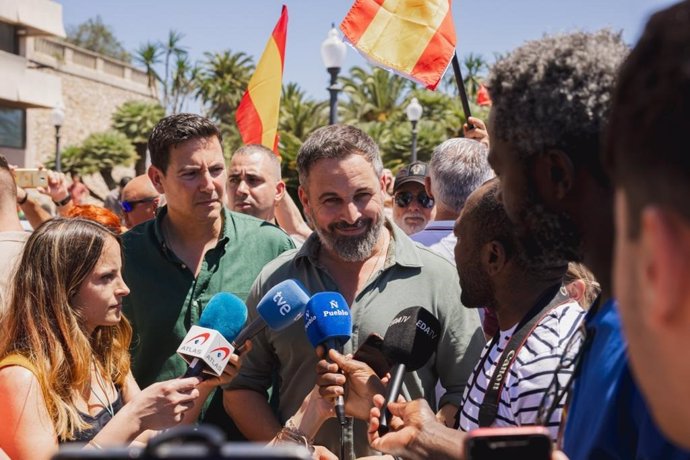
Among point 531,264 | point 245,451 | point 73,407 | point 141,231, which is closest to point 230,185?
point 141,231

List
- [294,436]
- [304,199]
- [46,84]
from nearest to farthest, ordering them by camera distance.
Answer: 1. [294,436]
2. [304,199]
3. [46,84]

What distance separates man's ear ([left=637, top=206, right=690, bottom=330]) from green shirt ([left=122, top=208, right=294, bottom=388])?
3.17 metres

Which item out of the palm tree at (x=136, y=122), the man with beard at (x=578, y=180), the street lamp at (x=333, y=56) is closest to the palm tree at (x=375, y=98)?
the palm tree at (x=136, y=122)

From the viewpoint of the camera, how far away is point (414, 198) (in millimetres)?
6160

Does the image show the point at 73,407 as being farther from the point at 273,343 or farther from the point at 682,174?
the point at 682,174

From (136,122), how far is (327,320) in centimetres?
4186

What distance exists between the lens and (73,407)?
9.26 ft

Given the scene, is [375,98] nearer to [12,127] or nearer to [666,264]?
[12,127]

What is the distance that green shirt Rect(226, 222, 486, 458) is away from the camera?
3.11 metres

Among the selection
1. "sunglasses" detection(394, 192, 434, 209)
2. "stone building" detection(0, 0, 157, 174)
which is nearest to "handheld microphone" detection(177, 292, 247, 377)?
"sunglasses" detection(394, 192, 434, 209)

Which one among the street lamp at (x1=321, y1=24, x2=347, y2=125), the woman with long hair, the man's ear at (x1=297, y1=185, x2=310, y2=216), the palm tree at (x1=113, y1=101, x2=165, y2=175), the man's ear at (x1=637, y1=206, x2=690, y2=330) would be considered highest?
the palm tree at (x1=113, y1=101, x2=165, y2=175)

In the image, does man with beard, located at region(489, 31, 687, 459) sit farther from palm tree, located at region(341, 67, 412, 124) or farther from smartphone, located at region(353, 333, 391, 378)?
palm tree, located at region(341, 67, 412, 124)

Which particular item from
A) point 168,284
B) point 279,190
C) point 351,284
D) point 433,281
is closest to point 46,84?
point 279,190

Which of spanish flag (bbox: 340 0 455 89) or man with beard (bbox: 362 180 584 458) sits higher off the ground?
spanish flag (bbox: 340 0 455 89)
